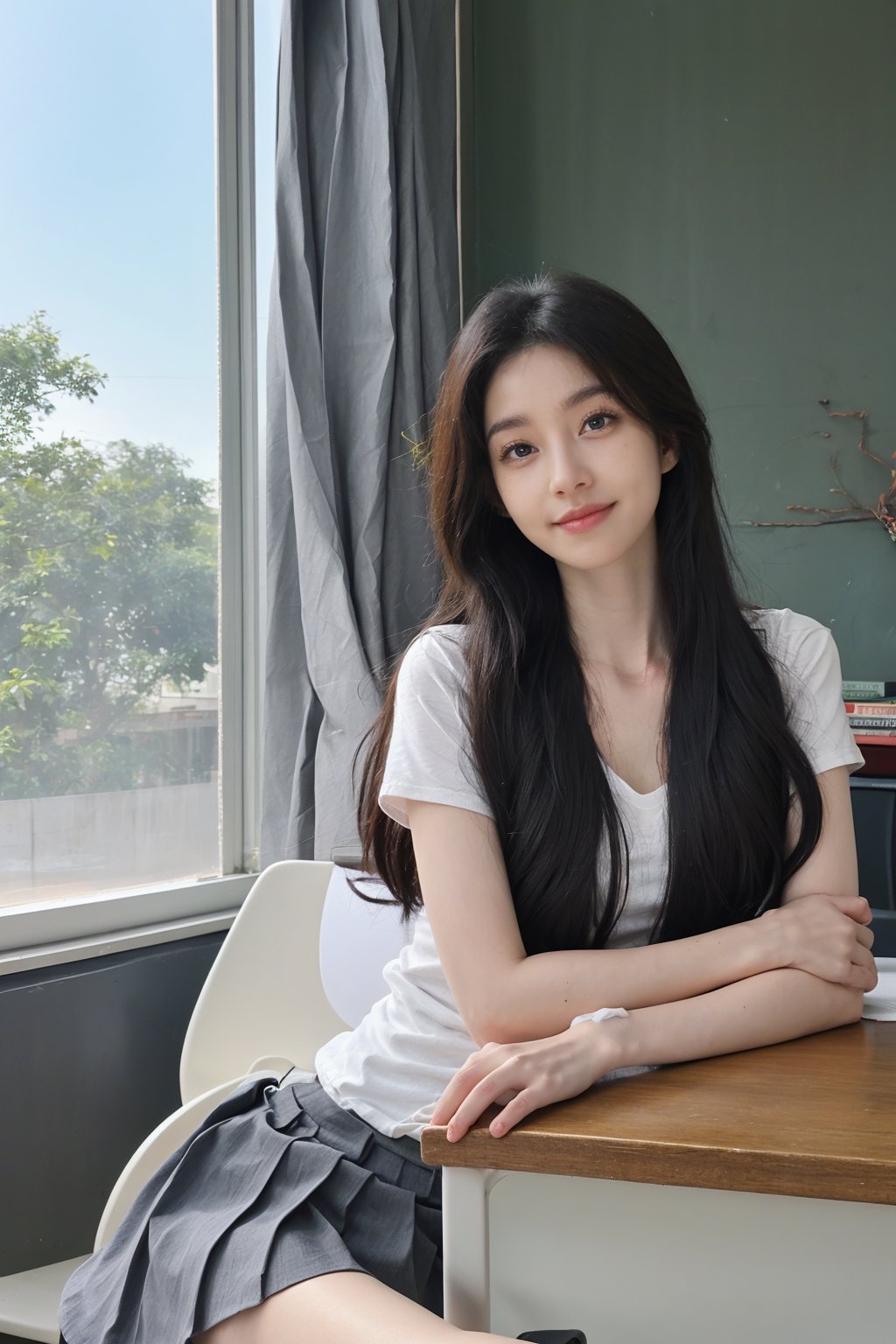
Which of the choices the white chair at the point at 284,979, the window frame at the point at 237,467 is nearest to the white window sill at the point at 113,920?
the window frame at the point at 237,467

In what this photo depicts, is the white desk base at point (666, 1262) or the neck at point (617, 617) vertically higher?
the neck at point (617, 617)

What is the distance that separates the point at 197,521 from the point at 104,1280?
5.21 ft

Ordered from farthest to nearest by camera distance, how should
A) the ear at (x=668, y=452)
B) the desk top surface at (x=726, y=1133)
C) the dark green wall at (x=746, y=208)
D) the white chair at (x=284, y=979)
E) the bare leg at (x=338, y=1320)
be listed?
the dark green wall at (x=746, y=208)
the white chair at (x=284, y=979)
the ear at (x=668, y=452)
the bare leg at (x=338, y=1320)
the desk top surface at (x=726, y=1133)

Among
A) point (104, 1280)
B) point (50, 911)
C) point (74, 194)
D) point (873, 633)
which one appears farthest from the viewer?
point (873, 633)

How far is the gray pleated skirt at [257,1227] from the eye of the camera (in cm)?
91

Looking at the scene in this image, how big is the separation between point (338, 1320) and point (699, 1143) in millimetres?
317

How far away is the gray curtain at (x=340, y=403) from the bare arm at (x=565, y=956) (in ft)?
3.96

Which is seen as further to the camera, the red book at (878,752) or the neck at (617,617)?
the red book at (878,752)

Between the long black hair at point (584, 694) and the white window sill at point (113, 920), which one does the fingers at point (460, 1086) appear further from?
the white window sill at point (113, 920)

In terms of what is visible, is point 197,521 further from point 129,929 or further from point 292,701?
point 129,929

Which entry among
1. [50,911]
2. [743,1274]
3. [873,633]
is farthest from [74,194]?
[743,1274]

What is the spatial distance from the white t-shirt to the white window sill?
2.99 ft

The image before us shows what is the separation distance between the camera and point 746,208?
105 inches

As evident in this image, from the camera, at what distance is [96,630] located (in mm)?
2113
